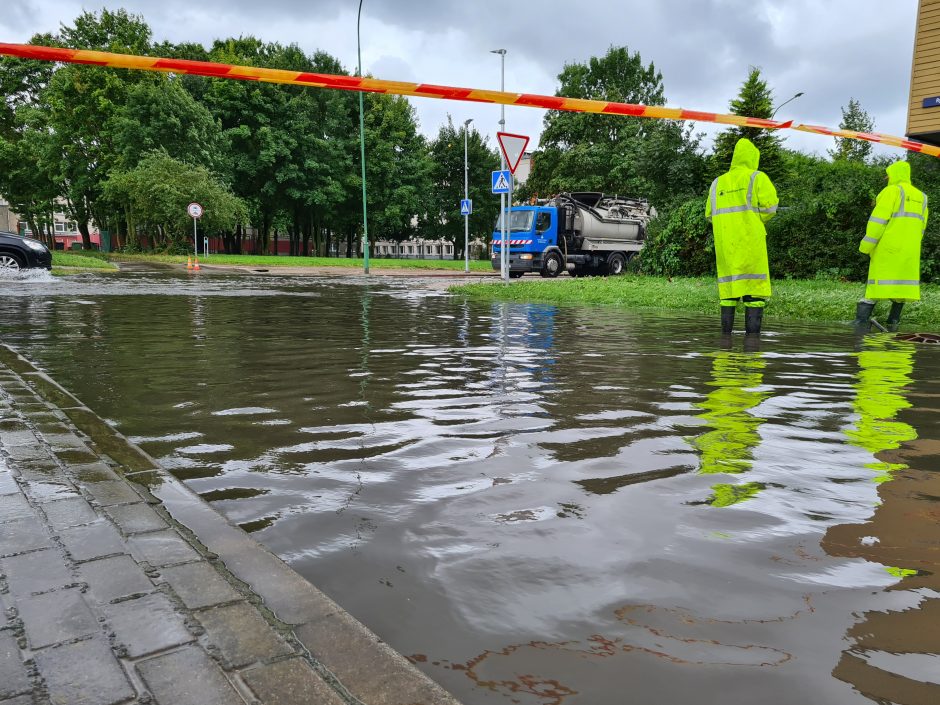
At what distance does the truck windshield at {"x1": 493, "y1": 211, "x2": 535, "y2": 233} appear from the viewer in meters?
28.8

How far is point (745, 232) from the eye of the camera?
8320mm

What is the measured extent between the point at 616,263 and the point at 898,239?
21571 millimetres

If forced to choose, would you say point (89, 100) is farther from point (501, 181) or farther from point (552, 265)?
point (501, 181)

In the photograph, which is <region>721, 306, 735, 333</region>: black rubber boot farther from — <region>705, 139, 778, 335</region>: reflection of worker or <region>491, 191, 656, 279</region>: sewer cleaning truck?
<region>491, 191, 656, 279</region>: sewer cleaning truck

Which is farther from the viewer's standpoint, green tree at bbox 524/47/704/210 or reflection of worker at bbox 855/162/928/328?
green tree at bbox 524/47/704/210

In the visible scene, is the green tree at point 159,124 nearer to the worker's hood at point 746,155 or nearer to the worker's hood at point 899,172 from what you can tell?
the worker's hood at point 746,155

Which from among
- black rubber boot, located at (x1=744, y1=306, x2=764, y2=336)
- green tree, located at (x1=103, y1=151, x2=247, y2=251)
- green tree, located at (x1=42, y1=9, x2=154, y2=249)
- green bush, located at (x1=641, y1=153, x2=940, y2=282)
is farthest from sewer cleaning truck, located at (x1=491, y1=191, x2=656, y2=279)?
green tree, located at (x1=42, y1=9, x2=154, y2=249)

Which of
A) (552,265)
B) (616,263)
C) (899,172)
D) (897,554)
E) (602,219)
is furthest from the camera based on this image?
(616,263)

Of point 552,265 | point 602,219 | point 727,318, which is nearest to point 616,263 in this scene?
point 602,219

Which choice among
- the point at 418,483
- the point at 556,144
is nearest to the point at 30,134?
the point at 556,144

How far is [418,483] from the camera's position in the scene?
3.21m

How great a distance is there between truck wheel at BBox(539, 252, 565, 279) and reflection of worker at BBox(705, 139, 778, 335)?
19.9m

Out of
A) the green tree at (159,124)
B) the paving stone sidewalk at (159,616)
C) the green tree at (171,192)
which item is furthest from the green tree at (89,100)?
the paving stone sidewalk at (159,616)

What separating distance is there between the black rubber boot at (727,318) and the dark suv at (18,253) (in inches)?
630
